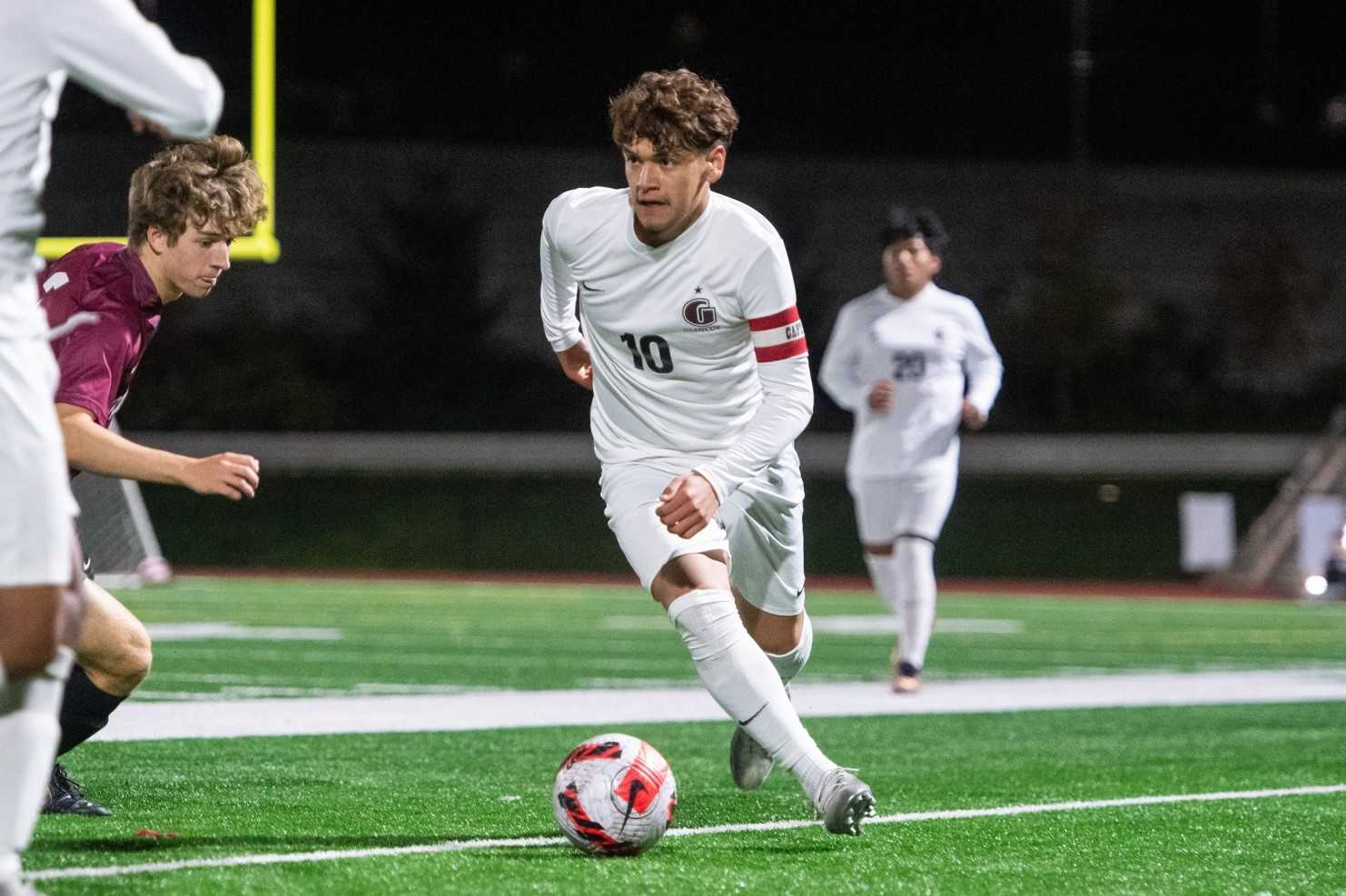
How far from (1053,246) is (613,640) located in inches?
1014

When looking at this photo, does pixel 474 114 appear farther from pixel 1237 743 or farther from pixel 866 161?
pixel 1237 743

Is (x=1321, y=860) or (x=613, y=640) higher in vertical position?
(x=1321, y=860)

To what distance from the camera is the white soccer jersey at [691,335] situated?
507 cm

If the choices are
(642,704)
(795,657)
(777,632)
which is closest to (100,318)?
(777,632)

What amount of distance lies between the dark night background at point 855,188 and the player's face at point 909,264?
21164mm

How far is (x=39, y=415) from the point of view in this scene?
11.2ft

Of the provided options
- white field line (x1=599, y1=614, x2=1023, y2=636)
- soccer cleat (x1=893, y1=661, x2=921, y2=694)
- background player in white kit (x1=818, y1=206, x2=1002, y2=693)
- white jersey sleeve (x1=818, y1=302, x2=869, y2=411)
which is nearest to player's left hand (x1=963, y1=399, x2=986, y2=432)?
background player in white kit (x1=818, y1=206, x2=1002, y2=693)

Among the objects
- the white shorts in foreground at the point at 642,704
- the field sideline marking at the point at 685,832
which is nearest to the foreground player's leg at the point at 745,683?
the field sideline marking at the point at 685,832

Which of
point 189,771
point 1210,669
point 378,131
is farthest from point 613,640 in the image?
point 378,131

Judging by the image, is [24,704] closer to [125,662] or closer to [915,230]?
[125,662]

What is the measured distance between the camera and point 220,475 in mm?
4105

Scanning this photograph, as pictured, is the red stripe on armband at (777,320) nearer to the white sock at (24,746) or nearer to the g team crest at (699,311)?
the g team crest at (699,311)

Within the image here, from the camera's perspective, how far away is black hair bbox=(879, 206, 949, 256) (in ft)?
32.6

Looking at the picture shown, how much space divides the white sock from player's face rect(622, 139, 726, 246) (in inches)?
78.6
